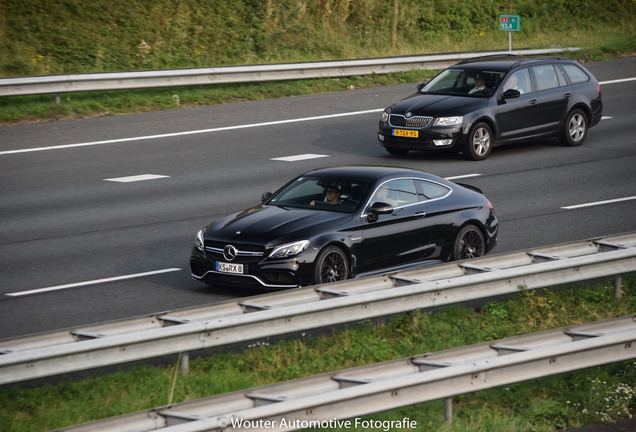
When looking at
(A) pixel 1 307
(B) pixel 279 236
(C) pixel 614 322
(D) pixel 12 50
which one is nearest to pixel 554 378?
(C) pixel 614 322

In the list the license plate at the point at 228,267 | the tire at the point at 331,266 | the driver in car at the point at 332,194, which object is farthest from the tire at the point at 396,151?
the license plate at the point at 228,267

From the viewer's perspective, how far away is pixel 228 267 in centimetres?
1134

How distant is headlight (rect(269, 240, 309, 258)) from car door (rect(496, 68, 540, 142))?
32.1ft

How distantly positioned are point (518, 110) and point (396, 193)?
865 centimetres

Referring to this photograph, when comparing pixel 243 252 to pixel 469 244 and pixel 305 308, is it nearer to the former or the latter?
pixel 305 308

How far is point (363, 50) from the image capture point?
31469 millimetres

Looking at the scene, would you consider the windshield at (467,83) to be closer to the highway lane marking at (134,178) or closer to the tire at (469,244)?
the highway lane marking at (134,178)

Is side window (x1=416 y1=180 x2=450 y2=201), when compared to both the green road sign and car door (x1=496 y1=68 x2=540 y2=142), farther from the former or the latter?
the green road sign

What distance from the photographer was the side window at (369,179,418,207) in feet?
Result: 40.1

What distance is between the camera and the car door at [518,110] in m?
20.1

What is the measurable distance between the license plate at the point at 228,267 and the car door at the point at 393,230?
135 cm

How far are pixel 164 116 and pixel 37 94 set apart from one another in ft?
9.28

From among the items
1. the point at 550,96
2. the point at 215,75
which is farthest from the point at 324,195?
the point at 215,75

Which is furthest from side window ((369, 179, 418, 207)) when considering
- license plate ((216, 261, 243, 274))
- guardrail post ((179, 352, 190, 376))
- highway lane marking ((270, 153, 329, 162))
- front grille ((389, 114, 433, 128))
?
highway lane marking ((270, 153, 329, 162))
